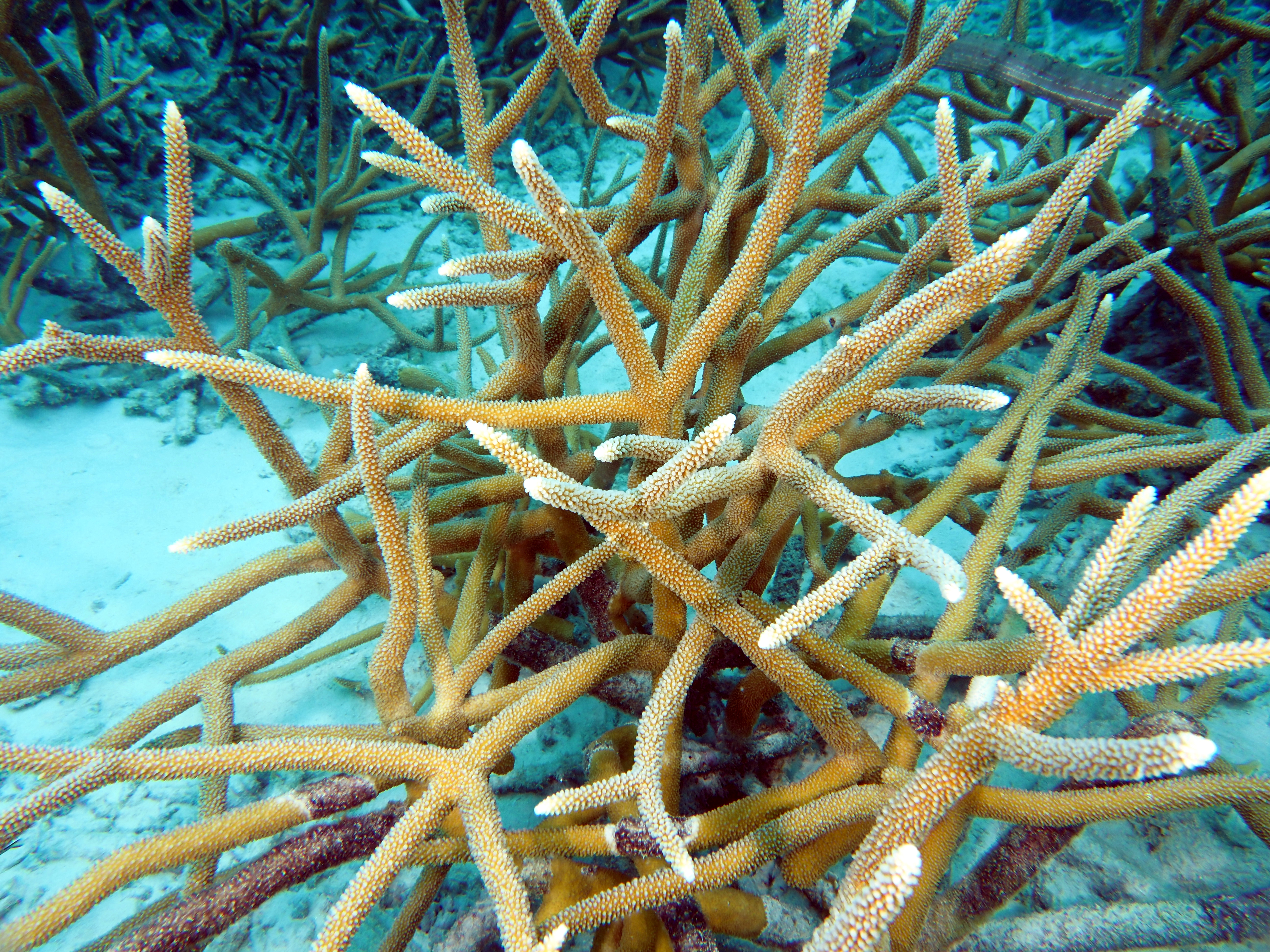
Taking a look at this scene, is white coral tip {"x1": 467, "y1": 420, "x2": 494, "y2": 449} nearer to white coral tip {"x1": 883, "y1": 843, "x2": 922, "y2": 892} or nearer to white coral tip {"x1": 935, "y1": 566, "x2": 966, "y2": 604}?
white coral tip {"x1": 935, "y1": 566, "x2": 966, "y2": 604}

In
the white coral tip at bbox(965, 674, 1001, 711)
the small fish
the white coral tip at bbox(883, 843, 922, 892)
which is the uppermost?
the small fish

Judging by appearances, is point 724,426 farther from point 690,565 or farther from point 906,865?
point 906,865

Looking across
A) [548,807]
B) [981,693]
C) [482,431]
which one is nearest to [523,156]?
[482,431]

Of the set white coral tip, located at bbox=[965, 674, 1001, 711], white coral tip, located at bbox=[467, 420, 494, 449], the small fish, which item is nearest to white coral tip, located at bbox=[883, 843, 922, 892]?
white coral tip, located at bbox=[965, 674, 1001, 711]

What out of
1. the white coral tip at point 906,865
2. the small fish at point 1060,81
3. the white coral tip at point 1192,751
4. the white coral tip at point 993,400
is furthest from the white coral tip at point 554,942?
the small fish at point 1060,81

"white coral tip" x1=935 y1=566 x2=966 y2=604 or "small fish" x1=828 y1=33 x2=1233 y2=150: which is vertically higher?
"small fish" x1=828 y1=33 x2=1233 y2=150

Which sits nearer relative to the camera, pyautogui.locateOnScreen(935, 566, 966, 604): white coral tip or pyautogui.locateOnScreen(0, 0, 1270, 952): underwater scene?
pyautogui.locateOnScreen(935, 566, 966, 604): white coral tip

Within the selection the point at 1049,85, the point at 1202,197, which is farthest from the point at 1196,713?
the point at 1049,85

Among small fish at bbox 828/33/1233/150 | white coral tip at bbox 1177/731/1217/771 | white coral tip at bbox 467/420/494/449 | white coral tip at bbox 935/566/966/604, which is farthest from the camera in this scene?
small fish at bbox 828/33/1233/150

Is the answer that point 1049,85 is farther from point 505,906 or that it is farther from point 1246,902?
point 505,906

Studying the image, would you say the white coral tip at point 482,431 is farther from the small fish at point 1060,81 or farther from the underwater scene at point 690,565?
the small fish at point 1060,81

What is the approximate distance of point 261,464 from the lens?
3.72m

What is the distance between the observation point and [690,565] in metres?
1.38

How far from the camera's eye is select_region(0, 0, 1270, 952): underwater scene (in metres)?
1.14
